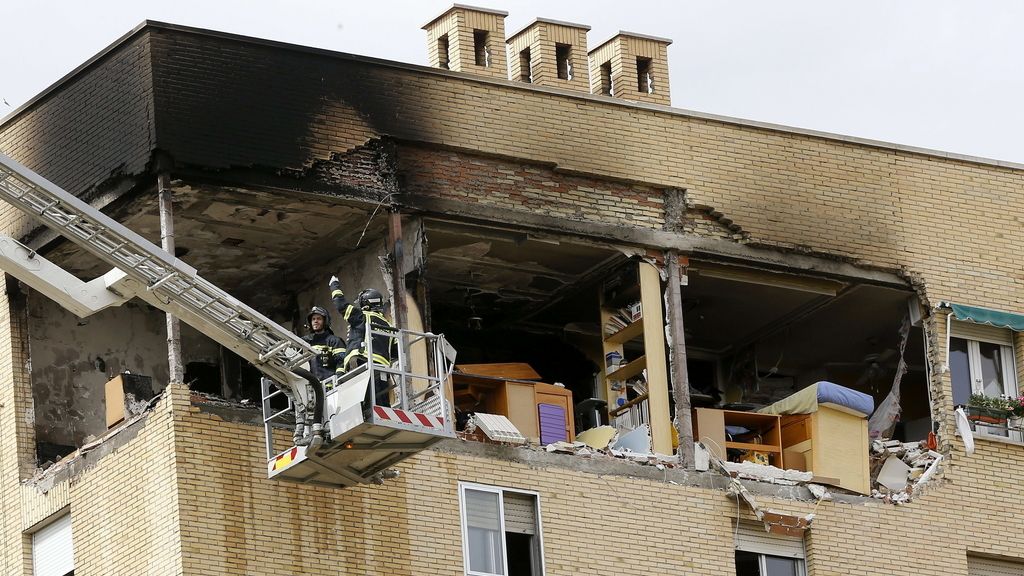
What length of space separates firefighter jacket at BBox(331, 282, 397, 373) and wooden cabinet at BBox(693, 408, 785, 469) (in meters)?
5.49

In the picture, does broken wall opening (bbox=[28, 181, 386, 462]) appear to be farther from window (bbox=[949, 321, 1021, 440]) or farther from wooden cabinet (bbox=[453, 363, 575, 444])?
window (bbox=[949, 321, 1021, 440])

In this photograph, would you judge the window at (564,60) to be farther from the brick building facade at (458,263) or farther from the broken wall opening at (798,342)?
the broken wall opening at (798,342)

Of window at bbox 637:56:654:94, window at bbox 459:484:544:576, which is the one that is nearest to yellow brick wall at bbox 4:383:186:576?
window at bbox 459:484:544:576

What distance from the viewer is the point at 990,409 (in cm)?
3384

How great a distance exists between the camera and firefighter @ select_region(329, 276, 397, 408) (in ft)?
91.1

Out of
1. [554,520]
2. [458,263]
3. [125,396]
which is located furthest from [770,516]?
[125,396]

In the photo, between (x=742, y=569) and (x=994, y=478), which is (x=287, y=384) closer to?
(x=742, y=569)

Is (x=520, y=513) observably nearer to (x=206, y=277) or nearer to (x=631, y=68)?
(x=206, y=277)

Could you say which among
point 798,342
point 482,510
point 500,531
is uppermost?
point 798,342

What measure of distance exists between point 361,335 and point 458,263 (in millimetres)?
5066

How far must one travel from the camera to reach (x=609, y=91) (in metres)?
33.9

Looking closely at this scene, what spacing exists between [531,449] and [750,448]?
341 cm

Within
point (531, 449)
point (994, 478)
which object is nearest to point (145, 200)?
point (531, 449)

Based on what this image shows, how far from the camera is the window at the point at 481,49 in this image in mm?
32906
